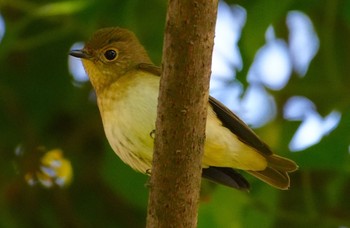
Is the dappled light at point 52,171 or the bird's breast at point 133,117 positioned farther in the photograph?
the dappled light at point 52,171

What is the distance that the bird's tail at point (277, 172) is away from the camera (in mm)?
4289

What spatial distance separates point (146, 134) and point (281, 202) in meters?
1.72

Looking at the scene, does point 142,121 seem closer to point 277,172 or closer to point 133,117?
point 133,117

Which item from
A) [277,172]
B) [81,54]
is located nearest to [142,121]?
[81,54]

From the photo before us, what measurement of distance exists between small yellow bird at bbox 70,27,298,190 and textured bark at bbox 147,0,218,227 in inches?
28.5

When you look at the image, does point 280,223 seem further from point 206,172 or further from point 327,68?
point 206,172

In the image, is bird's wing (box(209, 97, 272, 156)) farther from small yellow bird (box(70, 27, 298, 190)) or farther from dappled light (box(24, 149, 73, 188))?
dappled light (box(24, 149, 73, 188))

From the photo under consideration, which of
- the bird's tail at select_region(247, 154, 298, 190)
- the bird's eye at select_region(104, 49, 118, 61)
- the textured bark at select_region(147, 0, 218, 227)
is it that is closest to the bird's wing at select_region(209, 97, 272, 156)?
the bird's tail at select_region(247, 154, 298, 190)

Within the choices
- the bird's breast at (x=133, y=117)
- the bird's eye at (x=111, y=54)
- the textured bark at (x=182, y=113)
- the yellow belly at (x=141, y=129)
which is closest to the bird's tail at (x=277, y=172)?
the yellow belly at (x=141, y=129)

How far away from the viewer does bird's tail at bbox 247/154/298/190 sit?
429 cm

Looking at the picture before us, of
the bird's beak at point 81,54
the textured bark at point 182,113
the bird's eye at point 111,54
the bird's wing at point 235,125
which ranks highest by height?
the bird's eye at point 111,54

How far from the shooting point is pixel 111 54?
14.5 ft

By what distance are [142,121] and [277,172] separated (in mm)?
803

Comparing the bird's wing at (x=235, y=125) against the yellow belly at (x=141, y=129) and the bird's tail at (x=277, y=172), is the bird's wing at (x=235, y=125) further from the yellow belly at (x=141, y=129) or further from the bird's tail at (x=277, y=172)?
the bird's tail at (x=277, y=172)
